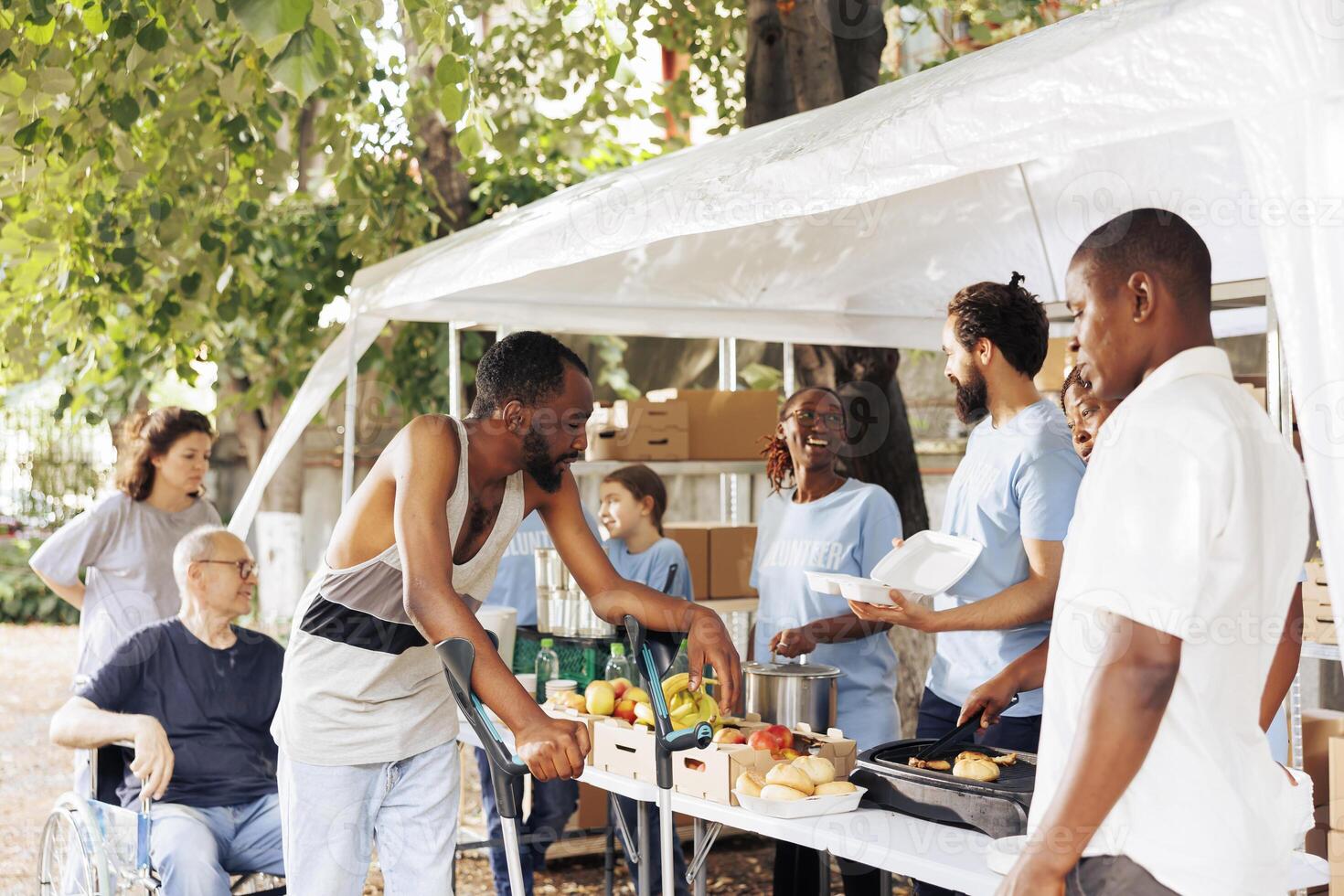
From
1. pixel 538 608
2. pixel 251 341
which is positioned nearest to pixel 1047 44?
pixel 538 608

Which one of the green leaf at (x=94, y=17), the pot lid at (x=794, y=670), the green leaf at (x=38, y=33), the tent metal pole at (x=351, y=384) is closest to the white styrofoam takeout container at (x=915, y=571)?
the pot lid at (x=794, y=670)

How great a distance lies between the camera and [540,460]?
2572mm

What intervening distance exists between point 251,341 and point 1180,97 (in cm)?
665

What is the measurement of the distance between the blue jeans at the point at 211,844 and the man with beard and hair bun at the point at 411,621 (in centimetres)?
67

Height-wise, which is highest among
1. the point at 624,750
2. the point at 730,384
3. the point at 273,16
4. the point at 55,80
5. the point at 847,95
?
the point at 847,95

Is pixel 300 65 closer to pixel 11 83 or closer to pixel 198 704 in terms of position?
pixel 11 83

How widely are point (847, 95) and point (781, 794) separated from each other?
3705 mm

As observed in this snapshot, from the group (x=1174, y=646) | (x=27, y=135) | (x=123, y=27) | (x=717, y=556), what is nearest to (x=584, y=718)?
(x=1174, y=646)

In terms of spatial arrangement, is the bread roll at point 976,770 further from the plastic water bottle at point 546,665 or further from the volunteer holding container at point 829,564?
the plastic water bottle at point 546,665

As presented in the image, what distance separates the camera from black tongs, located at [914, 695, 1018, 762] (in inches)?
103

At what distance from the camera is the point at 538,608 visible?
5059 millimetres

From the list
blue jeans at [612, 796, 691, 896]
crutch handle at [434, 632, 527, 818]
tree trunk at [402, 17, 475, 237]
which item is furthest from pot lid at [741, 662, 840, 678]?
tree trunk at [402, 17, 475, 237]

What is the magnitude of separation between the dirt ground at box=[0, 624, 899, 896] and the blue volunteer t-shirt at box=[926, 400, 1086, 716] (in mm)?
2292

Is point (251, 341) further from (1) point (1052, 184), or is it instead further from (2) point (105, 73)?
(1) point (1052, 184)
